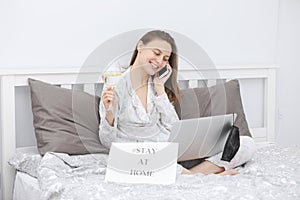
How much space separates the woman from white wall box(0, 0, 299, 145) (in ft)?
1.52

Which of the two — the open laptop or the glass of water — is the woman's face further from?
the open laptop

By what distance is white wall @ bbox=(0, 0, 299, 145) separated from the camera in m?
2.53

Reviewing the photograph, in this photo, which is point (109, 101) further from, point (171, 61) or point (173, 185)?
point (173, 185)

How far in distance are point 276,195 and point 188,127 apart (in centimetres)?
46

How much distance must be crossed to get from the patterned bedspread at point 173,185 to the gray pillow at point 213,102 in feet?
1.12

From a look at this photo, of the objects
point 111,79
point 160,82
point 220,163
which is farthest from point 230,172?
point 111,79

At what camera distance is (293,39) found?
322 centimetres

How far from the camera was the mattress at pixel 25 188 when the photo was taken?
2111mm

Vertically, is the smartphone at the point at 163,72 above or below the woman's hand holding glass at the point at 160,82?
above

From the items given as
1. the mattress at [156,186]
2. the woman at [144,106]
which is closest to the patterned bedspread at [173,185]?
the mattress at [156,186]

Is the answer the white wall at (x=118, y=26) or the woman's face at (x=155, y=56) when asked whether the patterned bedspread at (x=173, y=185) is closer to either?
the woman's face at (x=155, y=56)

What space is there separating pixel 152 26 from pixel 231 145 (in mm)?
816

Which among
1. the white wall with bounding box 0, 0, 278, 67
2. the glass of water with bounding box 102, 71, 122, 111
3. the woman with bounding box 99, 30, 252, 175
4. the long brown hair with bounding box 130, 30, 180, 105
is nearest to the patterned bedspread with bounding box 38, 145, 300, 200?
the woman with bounding box 99, 30, 252, 175

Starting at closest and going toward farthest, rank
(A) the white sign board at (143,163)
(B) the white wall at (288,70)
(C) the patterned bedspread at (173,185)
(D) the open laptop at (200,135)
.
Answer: (C) the patterned bedspread at (173,185) → (A) the white sign board at (143,163) → (D) the open laptop at (200,135) → (B) the white wall at (288,70)
